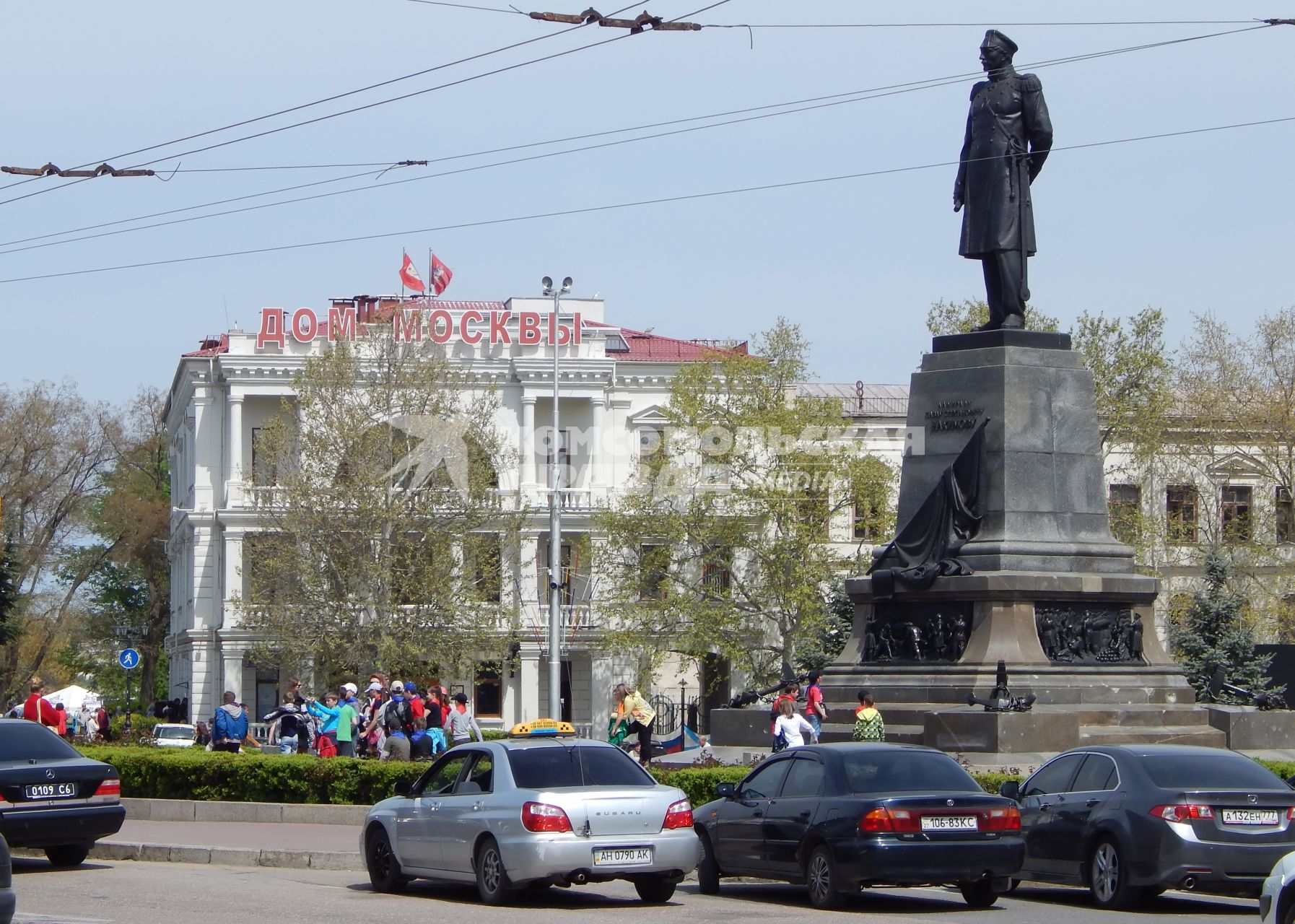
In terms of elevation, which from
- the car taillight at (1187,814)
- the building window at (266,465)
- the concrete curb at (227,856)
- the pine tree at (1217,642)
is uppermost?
the building window at (266,465)

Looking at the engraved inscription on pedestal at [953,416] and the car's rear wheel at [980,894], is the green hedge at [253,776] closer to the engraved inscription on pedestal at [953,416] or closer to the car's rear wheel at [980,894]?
the engraved inscription on pedestal at [953,416]

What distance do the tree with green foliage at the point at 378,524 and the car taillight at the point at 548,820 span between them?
36054mm

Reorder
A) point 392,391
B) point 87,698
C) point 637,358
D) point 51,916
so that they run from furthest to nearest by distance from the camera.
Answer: point 637,358, point 87,698, point 392,391, point 51,916

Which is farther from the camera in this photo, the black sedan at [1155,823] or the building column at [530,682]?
the building column at [530,682]

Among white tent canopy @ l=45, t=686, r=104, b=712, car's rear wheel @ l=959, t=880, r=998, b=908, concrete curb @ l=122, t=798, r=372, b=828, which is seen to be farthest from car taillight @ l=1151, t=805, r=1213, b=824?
white tent canopy @ l=45, t=686, r=104, b=712

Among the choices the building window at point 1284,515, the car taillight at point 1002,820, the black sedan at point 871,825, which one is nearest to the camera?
the black sedan at point 871,825

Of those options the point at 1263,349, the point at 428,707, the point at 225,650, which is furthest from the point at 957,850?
the point at 225,650

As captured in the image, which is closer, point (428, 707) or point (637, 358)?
point (428, 707)

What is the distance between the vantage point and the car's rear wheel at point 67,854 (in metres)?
19.8

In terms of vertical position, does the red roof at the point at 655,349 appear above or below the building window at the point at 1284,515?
above

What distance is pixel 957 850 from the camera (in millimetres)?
15141

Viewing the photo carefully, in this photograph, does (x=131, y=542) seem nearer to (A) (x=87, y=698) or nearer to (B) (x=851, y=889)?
(A) (x=87, y=698)

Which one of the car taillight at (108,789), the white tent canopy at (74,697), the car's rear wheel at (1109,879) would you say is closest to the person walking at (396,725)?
the car taillight at (108,789)

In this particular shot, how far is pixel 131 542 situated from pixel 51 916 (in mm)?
68506
